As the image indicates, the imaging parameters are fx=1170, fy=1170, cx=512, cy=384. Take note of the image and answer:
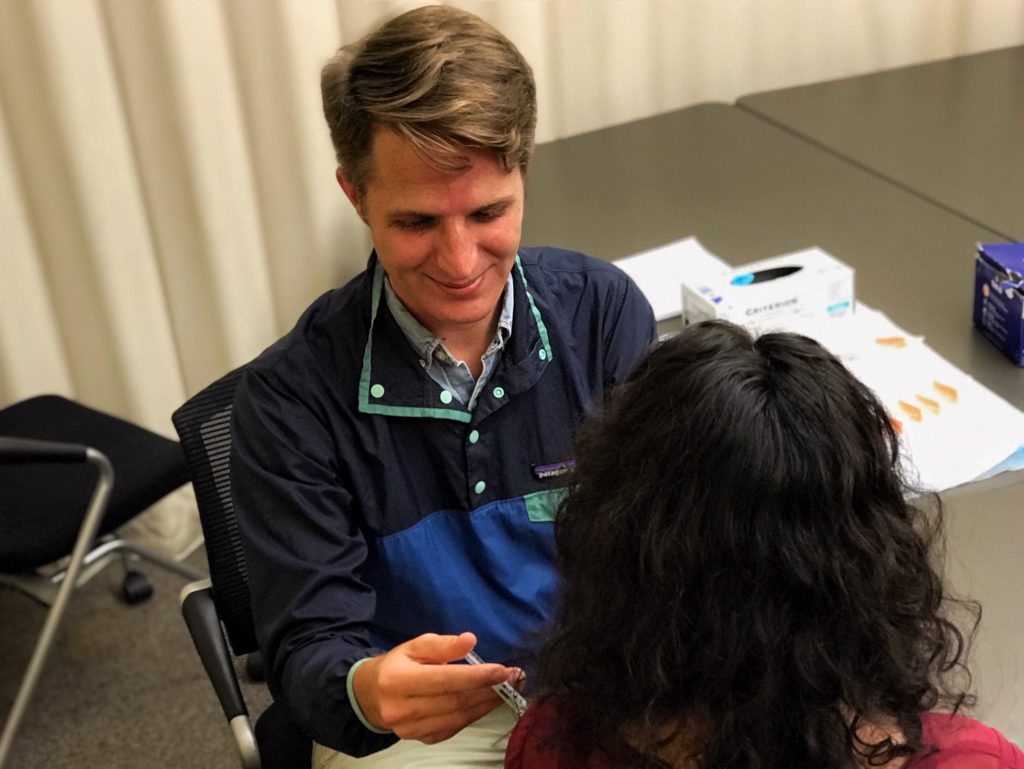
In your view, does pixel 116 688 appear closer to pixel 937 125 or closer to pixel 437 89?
pixel 437 89

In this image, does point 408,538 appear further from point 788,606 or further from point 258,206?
point 258,206

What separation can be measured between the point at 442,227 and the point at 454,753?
1.76 ft

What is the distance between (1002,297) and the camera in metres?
1.54

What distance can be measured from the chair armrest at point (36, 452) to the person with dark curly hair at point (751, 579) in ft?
3.79

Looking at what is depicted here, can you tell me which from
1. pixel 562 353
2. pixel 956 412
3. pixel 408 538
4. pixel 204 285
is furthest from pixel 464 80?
pixel 204 285

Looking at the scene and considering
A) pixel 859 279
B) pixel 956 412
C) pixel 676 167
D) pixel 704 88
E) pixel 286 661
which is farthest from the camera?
pixel 704 88

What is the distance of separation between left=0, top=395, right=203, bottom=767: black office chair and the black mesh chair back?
1.77 ft

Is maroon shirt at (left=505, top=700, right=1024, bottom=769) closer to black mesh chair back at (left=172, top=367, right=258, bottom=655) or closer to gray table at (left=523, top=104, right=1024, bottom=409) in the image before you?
black mesh chair back at (left=172, top=367, right=258, bottom=655)

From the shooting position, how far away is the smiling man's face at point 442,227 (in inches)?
44.9

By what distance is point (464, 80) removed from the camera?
3.62 feet

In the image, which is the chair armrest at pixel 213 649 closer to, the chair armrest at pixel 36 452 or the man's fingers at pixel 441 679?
the man's fingers at pixel 441 679

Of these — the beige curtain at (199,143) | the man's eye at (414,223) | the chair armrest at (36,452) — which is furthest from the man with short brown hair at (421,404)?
the beige curtain at (199,143)

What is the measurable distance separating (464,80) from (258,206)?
4.39ft

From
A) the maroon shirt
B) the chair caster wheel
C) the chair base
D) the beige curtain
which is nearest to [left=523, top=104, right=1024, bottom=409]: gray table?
the beige curtain
